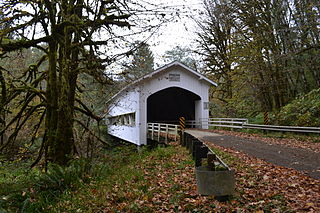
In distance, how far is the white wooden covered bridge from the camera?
19.5 m

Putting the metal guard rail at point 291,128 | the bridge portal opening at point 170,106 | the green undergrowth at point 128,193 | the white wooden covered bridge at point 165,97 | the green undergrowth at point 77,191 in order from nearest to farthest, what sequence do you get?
the green undergrowth at point 128,193 < the green undergrowth at point 77,191 < the metal guard rail at point 291,128 < the white wooden covered bridge at point 165,97 < the bridge portal opening at point 170,106

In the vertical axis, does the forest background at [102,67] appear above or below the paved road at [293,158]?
above

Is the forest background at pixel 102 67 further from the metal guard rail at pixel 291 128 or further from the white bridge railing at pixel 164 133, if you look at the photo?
the white bridge railing at pixel 164 133

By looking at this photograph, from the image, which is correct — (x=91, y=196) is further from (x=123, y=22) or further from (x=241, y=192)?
(x=123, y=22)

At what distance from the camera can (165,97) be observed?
1052 inches

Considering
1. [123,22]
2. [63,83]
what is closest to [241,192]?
[63,83]

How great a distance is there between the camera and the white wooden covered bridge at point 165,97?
1948 centimetres

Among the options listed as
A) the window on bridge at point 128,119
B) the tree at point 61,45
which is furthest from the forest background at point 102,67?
the window on bridge at point 128,119

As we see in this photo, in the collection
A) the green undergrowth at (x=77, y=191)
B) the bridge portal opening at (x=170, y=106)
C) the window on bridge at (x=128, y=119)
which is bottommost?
the green undergrowth at (x=77, y=191)

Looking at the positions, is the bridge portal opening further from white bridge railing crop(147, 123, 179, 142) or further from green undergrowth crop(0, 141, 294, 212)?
green undergrowth crop(0, 141, 294, 212)

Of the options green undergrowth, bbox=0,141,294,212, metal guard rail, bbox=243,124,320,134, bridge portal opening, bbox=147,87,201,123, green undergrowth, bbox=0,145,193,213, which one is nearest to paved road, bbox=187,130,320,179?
green undergrowth, bbox=0,141,294,212

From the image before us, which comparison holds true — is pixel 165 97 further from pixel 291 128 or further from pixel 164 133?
pixel 291 128

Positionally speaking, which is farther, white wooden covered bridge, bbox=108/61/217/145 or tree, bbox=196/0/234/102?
tree, bbox=196/0/234/102

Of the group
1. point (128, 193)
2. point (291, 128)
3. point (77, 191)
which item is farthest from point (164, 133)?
point (128, 193)
